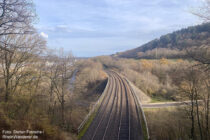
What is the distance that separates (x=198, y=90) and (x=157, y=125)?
24.0ft

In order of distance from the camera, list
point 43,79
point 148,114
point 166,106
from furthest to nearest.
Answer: point 166,106
point 148,114
point 43,79

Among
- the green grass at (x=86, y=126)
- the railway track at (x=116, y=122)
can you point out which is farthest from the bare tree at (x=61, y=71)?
the railway track at (x=116, y=122)

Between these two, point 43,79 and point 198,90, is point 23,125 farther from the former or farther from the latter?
point 198,90

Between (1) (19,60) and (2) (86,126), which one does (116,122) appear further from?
(1) (19,60)

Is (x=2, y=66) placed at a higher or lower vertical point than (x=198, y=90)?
higher

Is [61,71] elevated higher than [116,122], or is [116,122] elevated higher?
[61,71]

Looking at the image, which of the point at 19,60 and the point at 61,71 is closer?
the point at 19,60

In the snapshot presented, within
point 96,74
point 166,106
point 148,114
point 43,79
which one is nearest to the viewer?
point 43,79

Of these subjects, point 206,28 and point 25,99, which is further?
point 25,99

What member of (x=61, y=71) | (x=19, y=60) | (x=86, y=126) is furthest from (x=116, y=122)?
(x=19, y=60)

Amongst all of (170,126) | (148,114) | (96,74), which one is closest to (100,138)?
(170,126)

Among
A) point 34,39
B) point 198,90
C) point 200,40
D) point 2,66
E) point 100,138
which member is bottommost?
point 100,138

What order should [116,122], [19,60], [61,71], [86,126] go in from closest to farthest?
[19,60] → [86,126] → [61,71] → [116,122]

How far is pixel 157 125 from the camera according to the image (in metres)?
18.5
